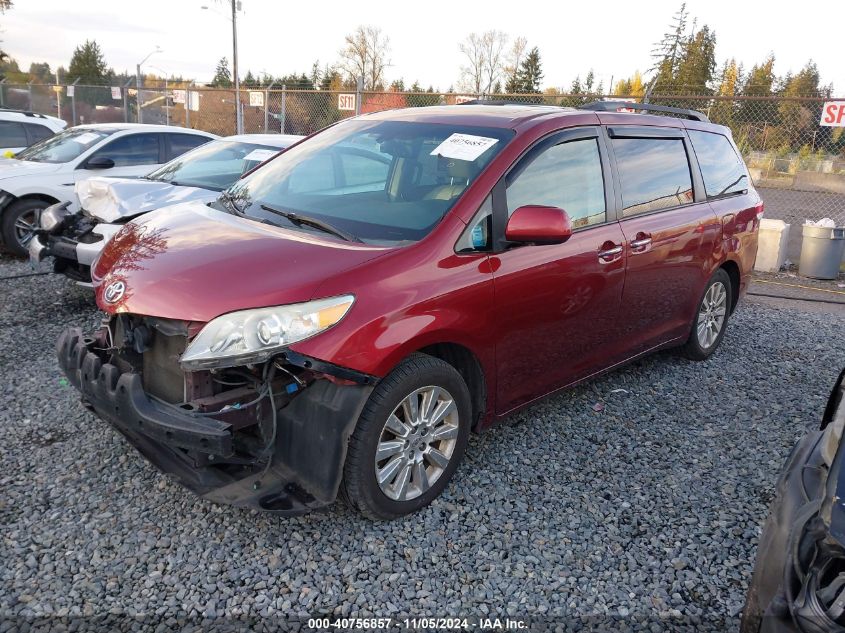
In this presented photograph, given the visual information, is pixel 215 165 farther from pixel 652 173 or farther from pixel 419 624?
pixel 419 624

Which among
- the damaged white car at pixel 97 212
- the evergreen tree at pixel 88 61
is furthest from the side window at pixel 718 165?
the evergreen tree at pixel 88 61

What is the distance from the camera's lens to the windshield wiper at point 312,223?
3158mm

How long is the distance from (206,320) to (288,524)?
1058 millimetres

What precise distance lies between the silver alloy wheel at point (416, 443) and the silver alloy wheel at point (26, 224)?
22.4 ft

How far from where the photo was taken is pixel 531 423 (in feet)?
13.9

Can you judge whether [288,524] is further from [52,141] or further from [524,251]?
[52,141]

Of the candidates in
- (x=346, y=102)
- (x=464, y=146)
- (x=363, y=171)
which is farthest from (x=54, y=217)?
(x=346, y=102)

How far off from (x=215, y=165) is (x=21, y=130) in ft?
17.7

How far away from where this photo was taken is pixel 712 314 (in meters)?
5.52

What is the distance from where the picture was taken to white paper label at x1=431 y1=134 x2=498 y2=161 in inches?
137

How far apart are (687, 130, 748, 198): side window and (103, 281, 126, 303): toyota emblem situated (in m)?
4.08

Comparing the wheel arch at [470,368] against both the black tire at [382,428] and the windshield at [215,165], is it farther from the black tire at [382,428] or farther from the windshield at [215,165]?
the windshield at [215,165]

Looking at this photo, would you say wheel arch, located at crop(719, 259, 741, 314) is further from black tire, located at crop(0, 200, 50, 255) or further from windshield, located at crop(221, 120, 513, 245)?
black tire, located at crop(0, 200, 50, 255)

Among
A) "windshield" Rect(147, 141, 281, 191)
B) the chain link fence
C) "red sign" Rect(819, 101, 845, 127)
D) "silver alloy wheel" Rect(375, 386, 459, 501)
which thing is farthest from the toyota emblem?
the chain link fence
